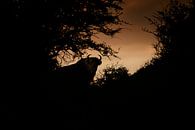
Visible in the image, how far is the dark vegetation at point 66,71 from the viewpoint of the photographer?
48.2 ft

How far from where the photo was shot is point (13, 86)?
15.1 metres

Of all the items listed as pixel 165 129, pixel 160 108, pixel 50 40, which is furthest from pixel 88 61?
pixel 165 129

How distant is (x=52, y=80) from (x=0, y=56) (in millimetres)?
3037

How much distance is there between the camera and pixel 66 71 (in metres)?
22.6

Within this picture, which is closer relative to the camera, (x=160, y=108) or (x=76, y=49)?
(x=160, y=108)

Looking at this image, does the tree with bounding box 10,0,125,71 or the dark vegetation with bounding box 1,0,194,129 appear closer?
the dark vegetation with bounding box 1,0,194,129

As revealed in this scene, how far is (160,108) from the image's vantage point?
13023 millimetres

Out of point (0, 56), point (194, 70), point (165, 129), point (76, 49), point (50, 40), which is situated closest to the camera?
point (165, 129)

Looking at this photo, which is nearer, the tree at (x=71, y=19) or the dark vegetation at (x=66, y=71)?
the dark vegetation at (x=66, y=71)

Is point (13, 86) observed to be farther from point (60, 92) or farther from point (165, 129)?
point (165, 129)

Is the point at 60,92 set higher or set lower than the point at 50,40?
lower

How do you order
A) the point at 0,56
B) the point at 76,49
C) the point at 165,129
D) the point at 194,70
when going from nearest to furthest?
the point at 165,129 → the point at 194,70 → the point at 0,56 → the point at 76,49

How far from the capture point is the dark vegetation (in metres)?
14.7

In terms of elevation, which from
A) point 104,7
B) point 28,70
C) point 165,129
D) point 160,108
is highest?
point 104,7
